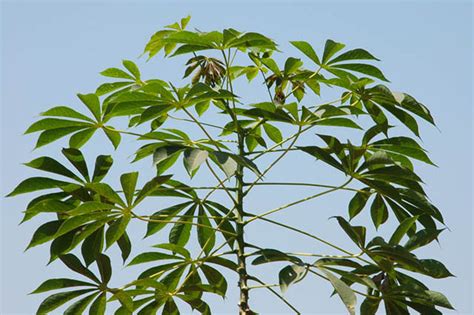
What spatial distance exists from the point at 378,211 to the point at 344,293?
0.89 meters

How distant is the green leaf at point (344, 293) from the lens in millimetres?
2762

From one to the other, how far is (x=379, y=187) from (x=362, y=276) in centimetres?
39

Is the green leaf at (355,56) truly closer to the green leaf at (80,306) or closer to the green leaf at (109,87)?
the green leaf at (109,87)

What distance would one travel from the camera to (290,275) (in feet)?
9.21

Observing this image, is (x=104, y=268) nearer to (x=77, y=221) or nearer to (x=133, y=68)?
(x=77, y=221)

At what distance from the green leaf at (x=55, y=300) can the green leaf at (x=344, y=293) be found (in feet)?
3.33

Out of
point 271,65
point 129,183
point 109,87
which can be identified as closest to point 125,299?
point 129,183

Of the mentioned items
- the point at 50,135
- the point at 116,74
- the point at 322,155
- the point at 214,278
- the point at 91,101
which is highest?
the point at 116,74

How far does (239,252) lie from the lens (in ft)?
10.6

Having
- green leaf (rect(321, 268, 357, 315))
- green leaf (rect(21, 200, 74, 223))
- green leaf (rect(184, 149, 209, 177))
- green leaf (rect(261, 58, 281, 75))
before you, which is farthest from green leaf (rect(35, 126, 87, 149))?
green leaf (rect(321, 268, 357, 315))

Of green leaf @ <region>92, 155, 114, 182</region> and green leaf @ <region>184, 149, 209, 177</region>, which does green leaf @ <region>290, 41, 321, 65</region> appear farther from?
green leaf @ <region>92, 155, 114, 182</region>

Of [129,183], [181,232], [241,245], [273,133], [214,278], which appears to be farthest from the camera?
[273,133]

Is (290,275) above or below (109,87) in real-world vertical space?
below

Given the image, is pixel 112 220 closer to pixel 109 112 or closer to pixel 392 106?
pixel 109 112
